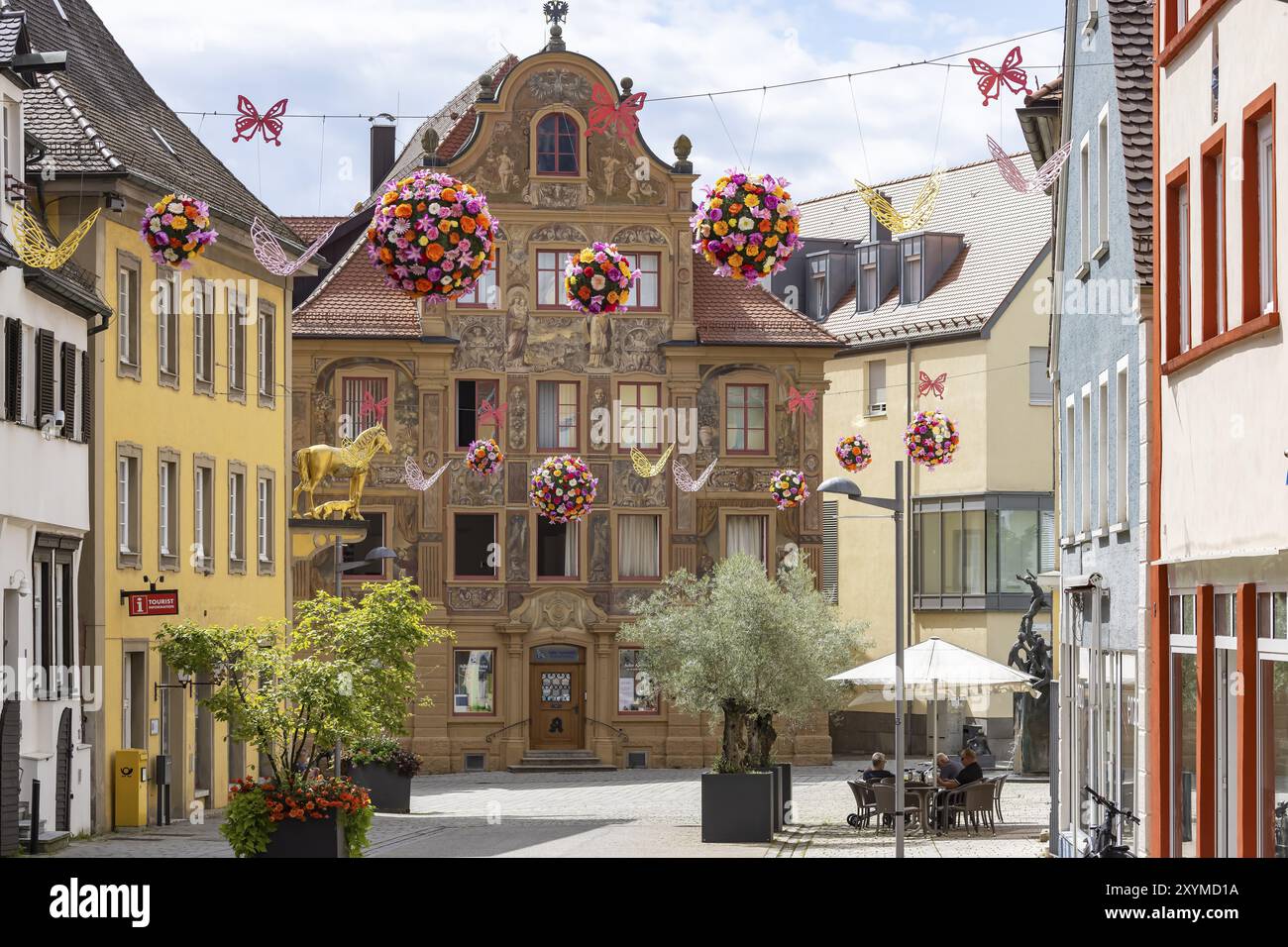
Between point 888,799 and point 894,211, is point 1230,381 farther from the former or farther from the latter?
point 888,799

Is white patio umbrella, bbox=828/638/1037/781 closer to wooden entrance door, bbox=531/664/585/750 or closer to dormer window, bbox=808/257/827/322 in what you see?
wooden entrance door, bbox=531/664/585/750

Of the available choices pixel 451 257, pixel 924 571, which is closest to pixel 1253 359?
pixel 451 257

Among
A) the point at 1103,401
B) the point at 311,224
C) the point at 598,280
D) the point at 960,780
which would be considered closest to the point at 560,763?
the point at 311,224

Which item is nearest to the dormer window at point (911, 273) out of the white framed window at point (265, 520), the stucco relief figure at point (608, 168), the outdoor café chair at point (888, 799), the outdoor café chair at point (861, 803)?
the stucco relief figure at point (608, 168)

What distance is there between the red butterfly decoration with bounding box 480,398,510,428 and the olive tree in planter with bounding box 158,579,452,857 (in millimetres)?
24660

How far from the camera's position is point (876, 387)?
187ft

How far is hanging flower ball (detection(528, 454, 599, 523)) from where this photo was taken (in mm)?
39250

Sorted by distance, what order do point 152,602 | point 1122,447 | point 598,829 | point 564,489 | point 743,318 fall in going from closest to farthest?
1. point 1122,447
2. point 152,602
3. point 598,829
4. point 564,489
5. point 743,318

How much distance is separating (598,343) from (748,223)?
110 ft

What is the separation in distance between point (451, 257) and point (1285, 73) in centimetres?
598

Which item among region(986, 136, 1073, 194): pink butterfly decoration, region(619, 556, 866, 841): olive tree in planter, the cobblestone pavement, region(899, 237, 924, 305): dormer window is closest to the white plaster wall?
region(986, 136, 1073, 194): pink butterfly decoration

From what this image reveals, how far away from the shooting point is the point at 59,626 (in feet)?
98.9
